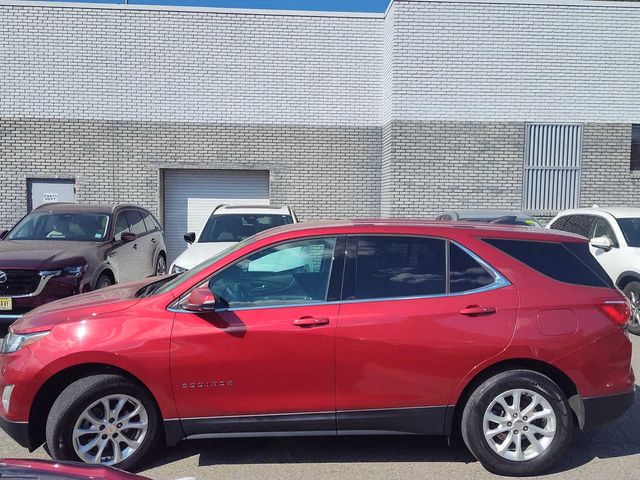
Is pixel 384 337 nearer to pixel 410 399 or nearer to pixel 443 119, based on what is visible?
pixel 410 399

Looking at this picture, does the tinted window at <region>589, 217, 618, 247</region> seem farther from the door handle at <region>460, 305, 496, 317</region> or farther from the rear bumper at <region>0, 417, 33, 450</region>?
the rear bumper at <region>0, 417, 33, 450</region>

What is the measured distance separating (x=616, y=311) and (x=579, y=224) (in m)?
5.41

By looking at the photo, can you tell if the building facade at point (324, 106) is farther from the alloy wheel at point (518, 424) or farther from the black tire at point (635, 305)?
the alloy wheel at point (518, 424)

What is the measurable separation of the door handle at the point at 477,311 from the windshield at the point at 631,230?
16.8 feet

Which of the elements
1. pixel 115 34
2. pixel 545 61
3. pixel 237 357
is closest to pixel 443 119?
pixel 545 61

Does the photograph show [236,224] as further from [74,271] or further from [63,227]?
[74,271]

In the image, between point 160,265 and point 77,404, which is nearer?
point 77,404

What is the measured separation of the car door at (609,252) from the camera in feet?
25.6

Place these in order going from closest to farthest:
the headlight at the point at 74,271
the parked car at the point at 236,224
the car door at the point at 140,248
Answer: the headlight at the point at 74,271 < the parked car at the point at 236,224 < the car door at the point at 140,248

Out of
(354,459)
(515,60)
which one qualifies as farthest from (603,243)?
(515,60)

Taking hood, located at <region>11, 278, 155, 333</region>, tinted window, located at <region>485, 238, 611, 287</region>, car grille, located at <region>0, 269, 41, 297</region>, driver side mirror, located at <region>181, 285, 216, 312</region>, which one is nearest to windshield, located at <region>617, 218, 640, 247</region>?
tinted window, located at <region>485, 238, 611, 287</region>

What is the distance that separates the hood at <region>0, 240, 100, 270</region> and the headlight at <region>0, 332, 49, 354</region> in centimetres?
280

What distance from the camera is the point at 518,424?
3805 mm

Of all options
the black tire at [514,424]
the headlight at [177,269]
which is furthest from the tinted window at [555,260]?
the headlight at [177,269]
